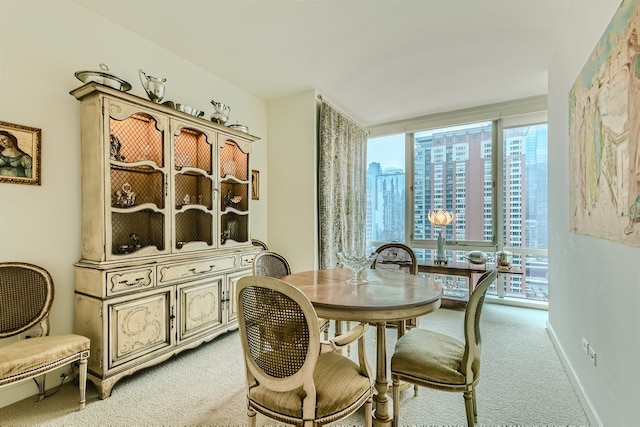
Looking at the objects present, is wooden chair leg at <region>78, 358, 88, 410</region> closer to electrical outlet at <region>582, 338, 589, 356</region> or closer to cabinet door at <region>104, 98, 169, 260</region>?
cabinet door at <region>104, 98, 169, 260</region>

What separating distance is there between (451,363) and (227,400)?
4.81 ft

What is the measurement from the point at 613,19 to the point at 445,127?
3.20 metres

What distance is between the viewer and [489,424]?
1.72 m

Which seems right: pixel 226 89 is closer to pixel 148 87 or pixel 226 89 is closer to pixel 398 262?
pixel 148 87

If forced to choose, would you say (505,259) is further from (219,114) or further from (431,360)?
(219,114)

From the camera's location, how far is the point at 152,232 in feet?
8.40

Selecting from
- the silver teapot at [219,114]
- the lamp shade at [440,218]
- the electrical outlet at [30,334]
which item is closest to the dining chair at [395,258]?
the lamp shade at [440,218]

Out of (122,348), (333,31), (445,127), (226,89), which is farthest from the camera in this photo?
(445,127)

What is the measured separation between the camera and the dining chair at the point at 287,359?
3.89 feet

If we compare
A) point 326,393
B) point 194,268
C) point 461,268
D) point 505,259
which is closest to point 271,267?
point 194,268

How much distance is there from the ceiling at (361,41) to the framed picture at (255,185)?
1.06m

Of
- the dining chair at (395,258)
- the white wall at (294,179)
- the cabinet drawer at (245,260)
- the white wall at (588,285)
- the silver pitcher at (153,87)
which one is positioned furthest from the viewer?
the white wall at (294,179)

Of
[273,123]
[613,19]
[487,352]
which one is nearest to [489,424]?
[487,352]

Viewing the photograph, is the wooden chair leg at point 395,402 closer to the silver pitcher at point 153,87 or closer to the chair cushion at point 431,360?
the chair cushion at point 431,360
